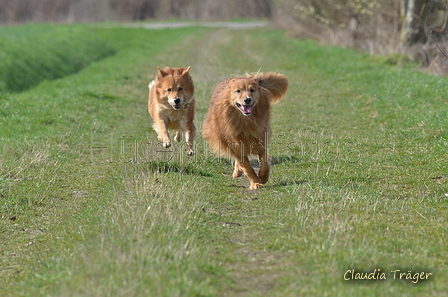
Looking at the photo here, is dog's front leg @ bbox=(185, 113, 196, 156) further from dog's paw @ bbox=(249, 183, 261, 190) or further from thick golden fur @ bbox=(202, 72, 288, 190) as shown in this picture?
dog's paw @ bbox=(249, 183, 261, 190)

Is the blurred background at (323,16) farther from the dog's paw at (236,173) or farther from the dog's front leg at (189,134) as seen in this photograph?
the dog's front leg at (189,134)

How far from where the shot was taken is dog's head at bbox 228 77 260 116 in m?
6.95

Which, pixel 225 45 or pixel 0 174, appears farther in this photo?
pixel 225 45

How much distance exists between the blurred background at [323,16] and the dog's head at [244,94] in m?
3.49

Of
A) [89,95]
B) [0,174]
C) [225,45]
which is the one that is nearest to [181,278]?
[0,174]

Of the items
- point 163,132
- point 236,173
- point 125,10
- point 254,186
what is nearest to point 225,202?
point 254,186

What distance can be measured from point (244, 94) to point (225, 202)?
1.29 m

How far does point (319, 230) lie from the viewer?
5172 millimetres

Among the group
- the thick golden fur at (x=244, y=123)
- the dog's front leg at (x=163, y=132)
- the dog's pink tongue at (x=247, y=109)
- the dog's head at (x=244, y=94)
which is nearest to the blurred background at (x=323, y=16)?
the thick golden fur at (x=244, y=123)

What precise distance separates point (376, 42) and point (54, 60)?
10.6m

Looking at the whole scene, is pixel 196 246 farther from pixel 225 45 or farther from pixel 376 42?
pixel 225 45

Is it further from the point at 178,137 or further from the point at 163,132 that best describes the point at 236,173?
the point at 178,137

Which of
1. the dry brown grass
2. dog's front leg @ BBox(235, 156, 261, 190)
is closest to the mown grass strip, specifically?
dog's front leg @ BBox(235, 156, 261, 190)

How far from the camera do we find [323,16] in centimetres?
2614
